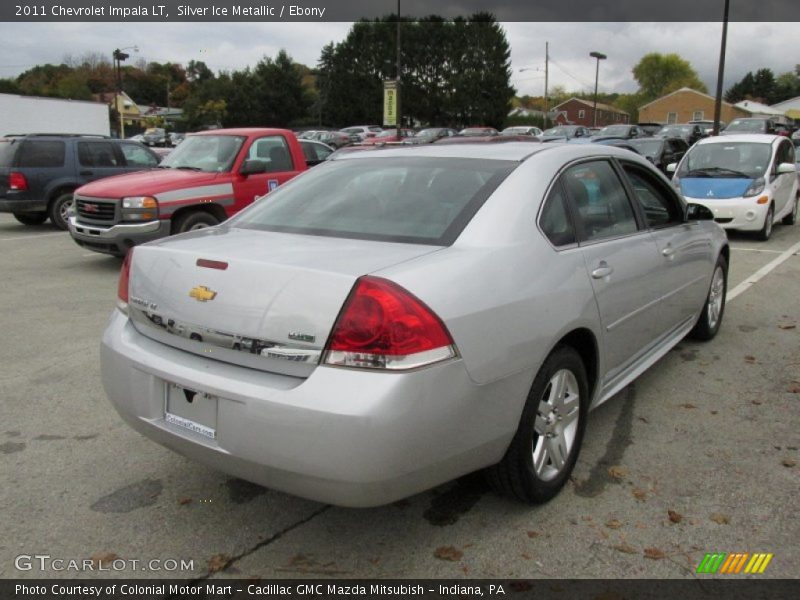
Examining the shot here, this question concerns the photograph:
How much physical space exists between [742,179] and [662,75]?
120077mm

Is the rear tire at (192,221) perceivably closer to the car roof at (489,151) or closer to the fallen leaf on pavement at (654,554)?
the car roof at (489,151)

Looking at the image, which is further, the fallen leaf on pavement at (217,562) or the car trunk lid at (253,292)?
the fallen leaf on pavement at (217,562)

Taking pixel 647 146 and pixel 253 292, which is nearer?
pixel 253 292

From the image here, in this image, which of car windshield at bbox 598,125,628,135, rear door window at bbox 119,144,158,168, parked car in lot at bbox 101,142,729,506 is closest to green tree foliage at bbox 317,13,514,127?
car windshield at bbox 598,125,628,135

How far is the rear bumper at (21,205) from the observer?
11883 mm

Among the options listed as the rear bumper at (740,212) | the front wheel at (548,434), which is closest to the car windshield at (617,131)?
the rear bumper at (740,212)

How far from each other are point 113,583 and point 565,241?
93.4 inches

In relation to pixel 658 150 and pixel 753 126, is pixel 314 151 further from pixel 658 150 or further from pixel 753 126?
pixel 753 126

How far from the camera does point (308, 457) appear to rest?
7.59ft

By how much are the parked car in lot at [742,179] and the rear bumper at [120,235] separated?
8.13 meters

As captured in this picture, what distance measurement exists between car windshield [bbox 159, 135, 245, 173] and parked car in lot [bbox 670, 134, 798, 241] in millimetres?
7204

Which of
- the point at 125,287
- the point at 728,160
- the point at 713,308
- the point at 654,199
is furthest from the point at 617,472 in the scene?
the point at 728,160

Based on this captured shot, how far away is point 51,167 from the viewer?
12.1 meters

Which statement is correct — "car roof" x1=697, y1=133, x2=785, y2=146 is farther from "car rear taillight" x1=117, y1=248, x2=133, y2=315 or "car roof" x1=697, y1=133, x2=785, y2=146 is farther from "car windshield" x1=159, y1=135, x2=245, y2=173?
"car rear taillight" x1=117, y1=248, x2=133, y2=315
